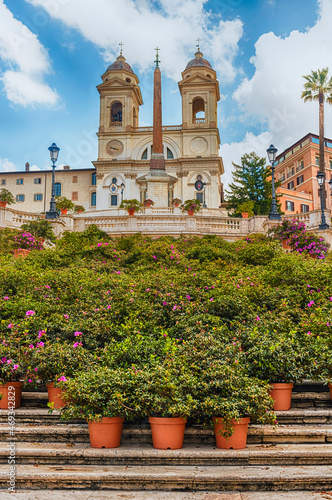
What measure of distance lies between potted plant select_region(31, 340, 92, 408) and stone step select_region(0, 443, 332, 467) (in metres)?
1.21

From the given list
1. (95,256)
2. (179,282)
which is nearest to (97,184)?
(95,256)

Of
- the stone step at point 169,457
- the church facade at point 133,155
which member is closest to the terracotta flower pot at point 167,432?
the stone step at point 169,457

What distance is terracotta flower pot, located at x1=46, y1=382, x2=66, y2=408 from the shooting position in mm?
6960

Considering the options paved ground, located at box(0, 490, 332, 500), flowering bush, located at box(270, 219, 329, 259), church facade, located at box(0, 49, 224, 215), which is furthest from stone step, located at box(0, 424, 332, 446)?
church facade, located at box(0, 49, 224, 215)

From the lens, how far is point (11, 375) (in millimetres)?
7223

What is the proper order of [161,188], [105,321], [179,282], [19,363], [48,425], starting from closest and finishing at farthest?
[48,425] < [19,363] < [105,321] < [179,282] < [161,188]

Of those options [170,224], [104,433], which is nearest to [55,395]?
[104,433]

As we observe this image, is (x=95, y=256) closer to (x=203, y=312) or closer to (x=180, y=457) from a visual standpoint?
(x=203, y=312)

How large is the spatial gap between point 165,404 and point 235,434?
906 millimetres

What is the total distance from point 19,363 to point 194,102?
6520 cm

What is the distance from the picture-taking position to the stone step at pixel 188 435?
6.14 metres

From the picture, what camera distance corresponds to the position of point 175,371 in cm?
631

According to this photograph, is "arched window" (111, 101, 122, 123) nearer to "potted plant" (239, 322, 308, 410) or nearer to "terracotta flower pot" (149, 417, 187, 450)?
"potted plant" (239, 322, 308, 410)

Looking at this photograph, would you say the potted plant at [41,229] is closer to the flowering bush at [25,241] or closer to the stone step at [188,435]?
the flowering bush at [25,241]
